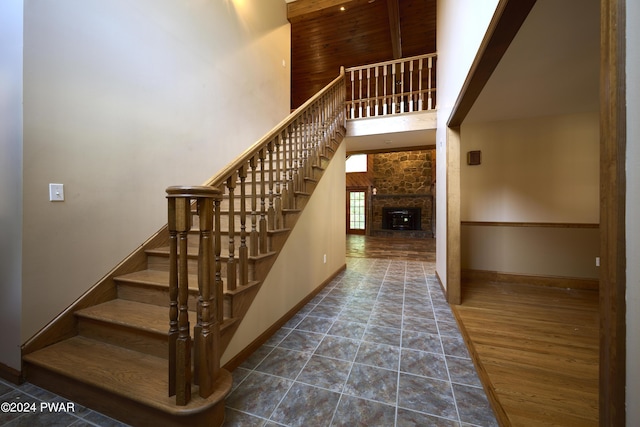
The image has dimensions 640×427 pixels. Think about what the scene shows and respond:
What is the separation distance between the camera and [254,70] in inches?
143

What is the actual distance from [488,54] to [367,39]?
4.40 m

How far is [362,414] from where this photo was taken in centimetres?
130

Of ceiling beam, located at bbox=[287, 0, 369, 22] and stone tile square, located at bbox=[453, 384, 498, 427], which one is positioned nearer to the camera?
stone tile square, located at bbox=[453, 384, 498, 427]

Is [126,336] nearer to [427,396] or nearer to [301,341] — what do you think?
[301,341]

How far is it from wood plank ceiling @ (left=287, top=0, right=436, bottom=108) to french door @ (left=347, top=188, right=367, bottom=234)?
180 inches

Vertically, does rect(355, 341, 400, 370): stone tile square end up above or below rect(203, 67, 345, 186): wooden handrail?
below

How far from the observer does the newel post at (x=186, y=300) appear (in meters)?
1.12

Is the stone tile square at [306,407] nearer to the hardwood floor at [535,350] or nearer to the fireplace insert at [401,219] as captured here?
the hardwood floor at [535,350]

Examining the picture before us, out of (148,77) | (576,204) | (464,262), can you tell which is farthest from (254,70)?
(576,204)

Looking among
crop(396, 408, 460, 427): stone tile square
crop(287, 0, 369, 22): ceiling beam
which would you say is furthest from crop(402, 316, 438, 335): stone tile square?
crop(287, 0, 369, 22): ceiling beam

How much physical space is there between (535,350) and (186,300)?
2.37 meters

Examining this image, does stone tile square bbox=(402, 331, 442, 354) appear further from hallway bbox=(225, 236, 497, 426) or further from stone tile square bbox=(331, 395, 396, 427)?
stone tile square bbox=(331, 395, 396, 427)

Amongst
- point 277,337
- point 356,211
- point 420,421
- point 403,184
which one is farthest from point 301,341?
point 356,211

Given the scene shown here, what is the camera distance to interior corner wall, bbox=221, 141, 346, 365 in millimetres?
1884
